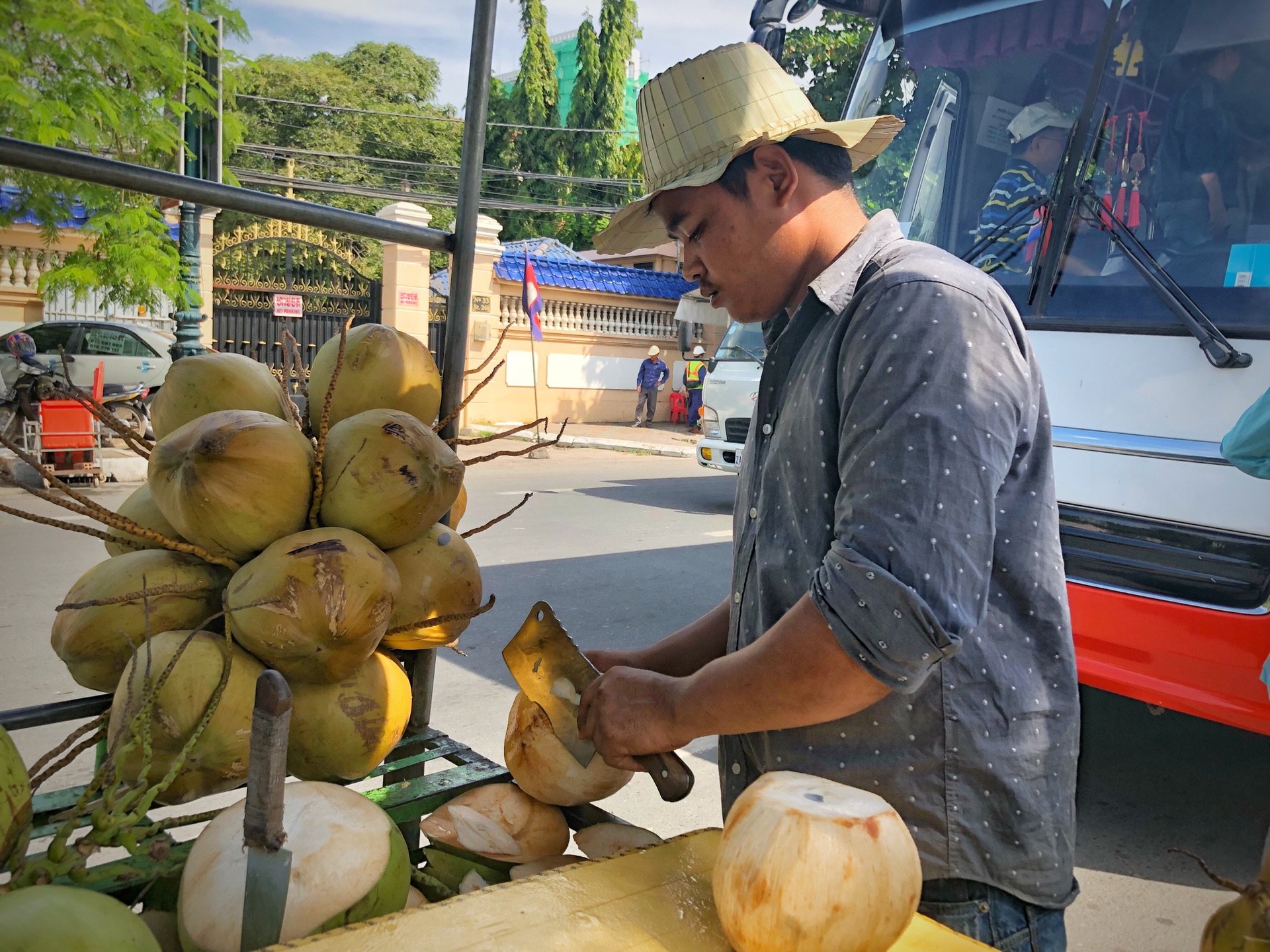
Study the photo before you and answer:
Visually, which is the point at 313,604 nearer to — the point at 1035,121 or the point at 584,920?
the point at 584,920

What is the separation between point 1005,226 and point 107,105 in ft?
20.0

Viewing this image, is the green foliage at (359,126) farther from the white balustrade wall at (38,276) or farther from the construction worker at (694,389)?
the white balustrade wall at (38,276)

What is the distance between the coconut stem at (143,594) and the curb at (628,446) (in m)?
13.2

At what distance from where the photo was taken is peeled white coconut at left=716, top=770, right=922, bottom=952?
3.02 feet

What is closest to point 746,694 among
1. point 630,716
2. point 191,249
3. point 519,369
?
point 630,716

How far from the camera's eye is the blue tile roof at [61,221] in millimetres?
8232

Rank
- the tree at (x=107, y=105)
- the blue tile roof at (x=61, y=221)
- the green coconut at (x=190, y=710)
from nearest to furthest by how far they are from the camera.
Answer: the green coconut at (x=190, y=710)
the tree at (x=107, y=105)
the blue tile roof at (x=61, y=221)

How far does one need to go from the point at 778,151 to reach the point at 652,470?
11.5 metres

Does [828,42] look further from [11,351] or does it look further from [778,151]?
[778,151]

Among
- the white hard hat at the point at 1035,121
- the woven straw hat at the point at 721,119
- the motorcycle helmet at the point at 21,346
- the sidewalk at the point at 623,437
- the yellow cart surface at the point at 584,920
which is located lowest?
the sidewalk at the point at 623,437

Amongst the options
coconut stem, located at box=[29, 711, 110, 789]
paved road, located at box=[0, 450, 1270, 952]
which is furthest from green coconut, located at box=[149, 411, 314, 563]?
paved road, located at box=[0, 450, 1270, 952]

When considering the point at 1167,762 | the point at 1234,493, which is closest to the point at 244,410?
the point at 1234,493

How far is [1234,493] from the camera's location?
278cm

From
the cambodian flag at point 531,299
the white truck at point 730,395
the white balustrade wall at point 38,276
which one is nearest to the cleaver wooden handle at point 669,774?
the white truck at point 730,395
